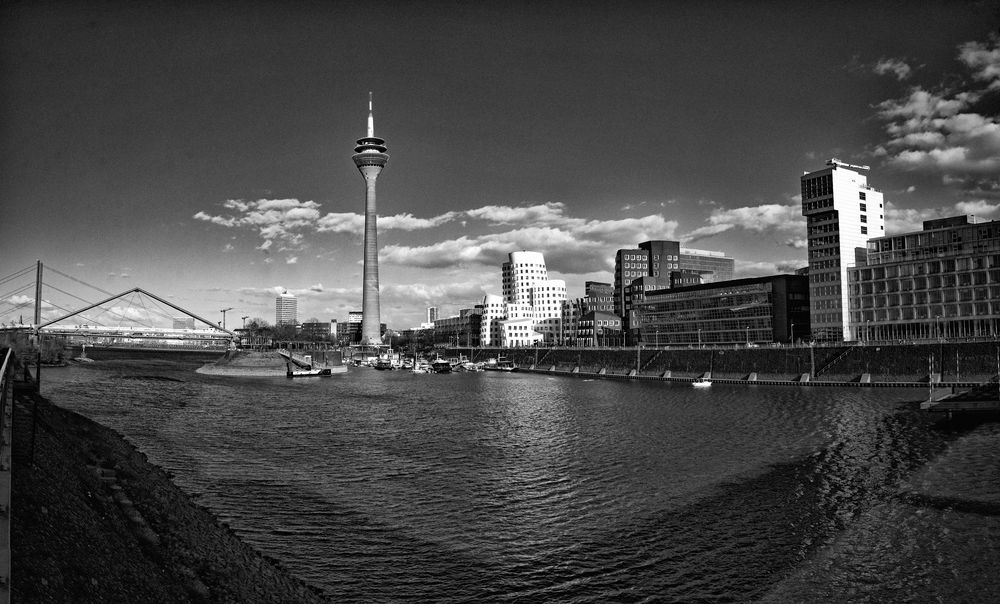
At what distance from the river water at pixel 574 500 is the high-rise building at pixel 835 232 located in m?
72.9

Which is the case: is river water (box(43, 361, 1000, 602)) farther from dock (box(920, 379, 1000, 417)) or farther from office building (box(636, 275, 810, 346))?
office building (box(636, 275, 810, 346))

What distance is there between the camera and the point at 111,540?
1468 centimetres

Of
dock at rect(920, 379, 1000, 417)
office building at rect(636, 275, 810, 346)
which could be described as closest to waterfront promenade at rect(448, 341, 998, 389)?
dock at rect(920, 379, 1000, 417)

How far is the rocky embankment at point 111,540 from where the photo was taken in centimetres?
1138

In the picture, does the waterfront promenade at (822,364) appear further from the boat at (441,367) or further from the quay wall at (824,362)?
the boat at (441,367)

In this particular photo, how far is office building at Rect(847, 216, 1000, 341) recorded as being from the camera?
344 feet

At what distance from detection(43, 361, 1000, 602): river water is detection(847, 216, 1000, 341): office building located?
6092 centimetres

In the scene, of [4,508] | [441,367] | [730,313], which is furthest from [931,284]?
[4,508]

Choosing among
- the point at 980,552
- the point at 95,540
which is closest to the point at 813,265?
the point at 980,552

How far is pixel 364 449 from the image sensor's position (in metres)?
41.5

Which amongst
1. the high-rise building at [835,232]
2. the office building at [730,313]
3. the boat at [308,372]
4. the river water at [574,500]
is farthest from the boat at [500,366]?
the river water at [574,500]

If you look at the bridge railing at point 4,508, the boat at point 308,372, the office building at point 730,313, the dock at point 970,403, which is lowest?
the boat at point 308,372

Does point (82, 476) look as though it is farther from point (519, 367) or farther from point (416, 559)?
point (519, 367)

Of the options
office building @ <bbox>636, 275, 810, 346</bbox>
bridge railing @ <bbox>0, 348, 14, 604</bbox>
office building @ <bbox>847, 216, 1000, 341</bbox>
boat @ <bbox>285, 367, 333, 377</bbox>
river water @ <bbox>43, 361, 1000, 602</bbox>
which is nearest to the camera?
bridge railing @ <bbox>0, 348, 14, 604</bbox>
